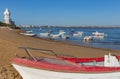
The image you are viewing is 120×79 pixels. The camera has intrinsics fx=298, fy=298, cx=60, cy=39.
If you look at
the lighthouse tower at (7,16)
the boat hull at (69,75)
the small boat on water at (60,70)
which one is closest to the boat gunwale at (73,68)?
the small boat on water at (60,70)

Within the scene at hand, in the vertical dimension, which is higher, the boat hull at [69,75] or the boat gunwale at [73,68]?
the boat gunwale at [73,68]

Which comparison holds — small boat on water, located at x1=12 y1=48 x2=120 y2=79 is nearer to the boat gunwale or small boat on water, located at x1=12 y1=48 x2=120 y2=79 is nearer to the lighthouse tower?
the boat gunwale

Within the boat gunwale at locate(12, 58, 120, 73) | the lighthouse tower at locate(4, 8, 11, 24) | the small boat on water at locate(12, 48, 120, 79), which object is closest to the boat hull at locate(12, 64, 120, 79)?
the small boat on water at locate(12, 48, 120, 79)

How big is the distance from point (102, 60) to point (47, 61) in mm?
2875

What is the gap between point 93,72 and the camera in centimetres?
1076

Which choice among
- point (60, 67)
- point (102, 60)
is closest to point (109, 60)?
point (102, 60)

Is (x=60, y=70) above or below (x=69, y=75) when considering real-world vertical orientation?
above

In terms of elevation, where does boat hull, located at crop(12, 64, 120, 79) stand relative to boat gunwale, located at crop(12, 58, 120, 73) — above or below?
below

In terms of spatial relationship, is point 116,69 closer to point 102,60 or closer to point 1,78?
point 102,60

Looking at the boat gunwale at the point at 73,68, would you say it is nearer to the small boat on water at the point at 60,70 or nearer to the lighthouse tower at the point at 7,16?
the small boat on water at the point at 60,70

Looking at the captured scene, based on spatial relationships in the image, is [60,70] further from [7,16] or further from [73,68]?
[7,16]

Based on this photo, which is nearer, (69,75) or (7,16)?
(69,75)

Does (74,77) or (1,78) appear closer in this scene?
(74,77)

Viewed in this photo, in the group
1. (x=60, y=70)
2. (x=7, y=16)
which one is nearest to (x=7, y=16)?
(x=7, y=16)
